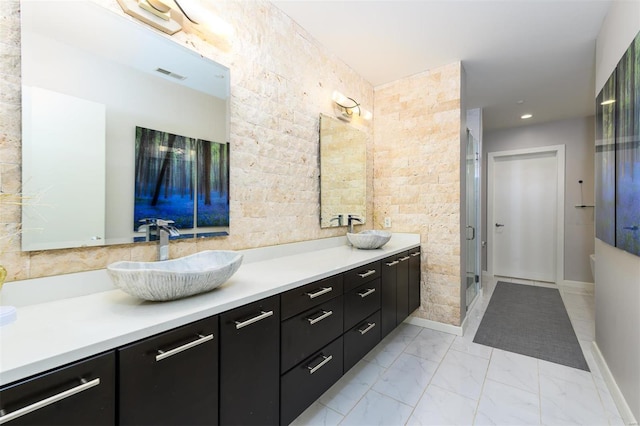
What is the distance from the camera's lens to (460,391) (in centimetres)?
191

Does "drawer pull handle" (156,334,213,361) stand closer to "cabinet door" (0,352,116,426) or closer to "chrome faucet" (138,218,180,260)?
"cabinet door" (0,352,116,426)

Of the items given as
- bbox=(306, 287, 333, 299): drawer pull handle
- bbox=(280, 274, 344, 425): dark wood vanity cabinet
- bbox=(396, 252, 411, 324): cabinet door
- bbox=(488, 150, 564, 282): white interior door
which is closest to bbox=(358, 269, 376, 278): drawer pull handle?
bbox=(280, 274, 344, 425): dark wood vanity cabinet

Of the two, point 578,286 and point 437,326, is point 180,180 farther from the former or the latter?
point 578,286

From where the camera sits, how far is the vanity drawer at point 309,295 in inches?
52.2

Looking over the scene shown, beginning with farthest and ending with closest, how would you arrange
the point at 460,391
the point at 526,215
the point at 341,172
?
the point at 526,215, the point at 341,172, the point at 460,391

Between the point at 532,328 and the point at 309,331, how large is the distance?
2721 mm

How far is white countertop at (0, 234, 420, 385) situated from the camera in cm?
69

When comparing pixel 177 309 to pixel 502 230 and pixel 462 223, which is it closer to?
pixel 462 223

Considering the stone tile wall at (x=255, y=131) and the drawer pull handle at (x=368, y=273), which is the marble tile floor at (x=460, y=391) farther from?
the stone tile wall at (x=255, y=131)

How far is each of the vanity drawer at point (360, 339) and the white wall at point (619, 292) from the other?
A: 54.4 inches

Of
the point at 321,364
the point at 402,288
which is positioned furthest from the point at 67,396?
the point at 402,288

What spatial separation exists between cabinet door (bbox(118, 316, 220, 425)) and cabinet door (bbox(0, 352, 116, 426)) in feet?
0.12

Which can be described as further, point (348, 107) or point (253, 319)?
point (348, 107)

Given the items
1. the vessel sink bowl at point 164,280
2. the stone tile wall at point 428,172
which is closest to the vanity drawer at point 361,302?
the vessel sink bowl at point 164,280
